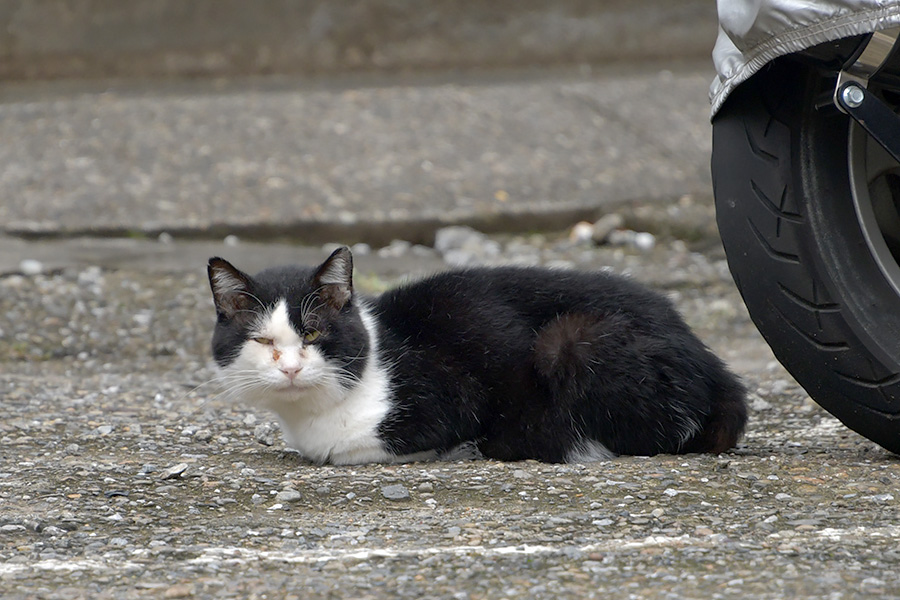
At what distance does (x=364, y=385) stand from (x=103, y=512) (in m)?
0.94

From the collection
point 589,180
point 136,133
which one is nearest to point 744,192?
point 589,180

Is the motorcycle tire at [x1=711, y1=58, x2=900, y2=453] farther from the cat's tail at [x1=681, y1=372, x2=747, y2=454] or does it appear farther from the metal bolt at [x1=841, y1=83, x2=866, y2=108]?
the cat's tail at [x1=681, y1=372, x2=747, y2=454]

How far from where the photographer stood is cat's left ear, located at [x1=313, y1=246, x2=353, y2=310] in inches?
137

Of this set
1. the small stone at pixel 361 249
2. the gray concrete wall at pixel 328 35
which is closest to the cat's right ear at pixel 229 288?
the small stone at pixel 361 249

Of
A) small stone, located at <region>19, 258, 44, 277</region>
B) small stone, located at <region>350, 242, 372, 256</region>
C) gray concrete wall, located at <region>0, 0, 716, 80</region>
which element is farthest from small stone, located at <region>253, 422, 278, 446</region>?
gray concrete wall, located at <region>0, 0, 716, 80</region>

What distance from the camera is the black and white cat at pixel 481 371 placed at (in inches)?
135

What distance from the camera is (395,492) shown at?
3068 mm

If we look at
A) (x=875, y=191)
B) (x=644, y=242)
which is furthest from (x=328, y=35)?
(x=875, y=191)

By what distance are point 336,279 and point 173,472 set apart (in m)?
0.75

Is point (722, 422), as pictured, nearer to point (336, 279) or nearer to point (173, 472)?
point (336, 279)

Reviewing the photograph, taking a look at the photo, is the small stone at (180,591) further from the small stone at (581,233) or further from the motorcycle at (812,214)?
the small stone at (581,233)

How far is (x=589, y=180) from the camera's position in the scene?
714 cm

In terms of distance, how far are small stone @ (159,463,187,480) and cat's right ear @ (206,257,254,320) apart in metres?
0.49

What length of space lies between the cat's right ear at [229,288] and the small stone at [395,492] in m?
0.74
